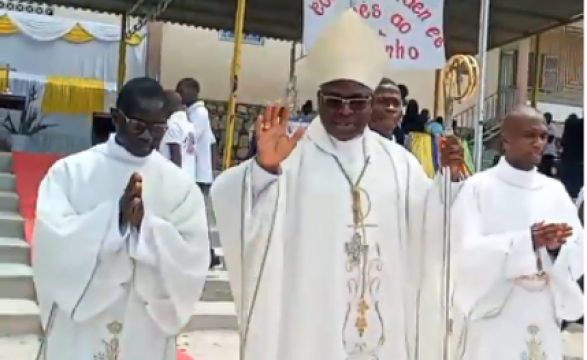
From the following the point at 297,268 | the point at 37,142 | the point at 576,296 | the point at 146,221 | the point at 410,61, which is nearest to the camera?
the point at 146,221

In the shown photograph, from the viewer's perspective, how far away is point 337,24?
11.3 ft

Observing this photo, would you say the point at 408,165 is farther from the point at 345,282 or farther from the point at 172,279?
the point at 172,279

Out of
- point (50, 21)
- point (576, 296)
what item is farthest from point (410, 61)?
point (50, 21)

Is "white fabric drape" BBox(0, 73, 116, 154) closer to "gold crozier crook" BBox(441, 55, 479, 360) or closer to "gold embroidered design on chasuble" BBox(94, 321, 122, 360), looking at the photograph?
Result: "gold embroidered design on chasuble" BBox(94, 321, 122, 360)

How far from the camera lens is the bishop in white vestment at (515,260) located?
11.9ft

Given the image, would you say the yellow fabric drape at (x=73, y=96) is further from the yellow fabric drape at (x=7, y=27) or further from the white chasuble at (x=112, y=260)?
the white chasuble at (x=112, y=260)

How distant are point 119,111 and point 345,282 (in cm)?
106

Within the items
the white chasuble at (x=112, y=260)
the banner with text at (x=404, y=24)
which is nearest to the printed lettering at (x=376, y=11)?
the banner with text at (x=404, y=24)

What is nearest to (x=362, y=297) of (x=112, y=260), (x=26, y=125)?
(x=112, y=260)

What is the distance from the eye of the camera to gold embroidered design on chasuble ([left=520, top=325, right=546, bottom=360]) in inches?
148

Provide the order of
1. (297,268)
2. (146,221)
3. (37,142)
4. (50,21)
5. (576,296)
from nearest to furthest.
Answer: (146,221), (297,268), (576,296), (37,142), (50,21)

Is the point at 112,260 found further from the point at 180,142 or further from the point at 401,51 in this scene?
the point at 401,51

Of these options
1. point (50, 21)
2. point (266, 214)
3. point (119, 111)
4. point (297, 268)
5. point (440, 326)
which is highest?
point (50, 21)

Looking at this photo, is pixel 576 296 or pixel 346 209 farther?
pixel 576 296
